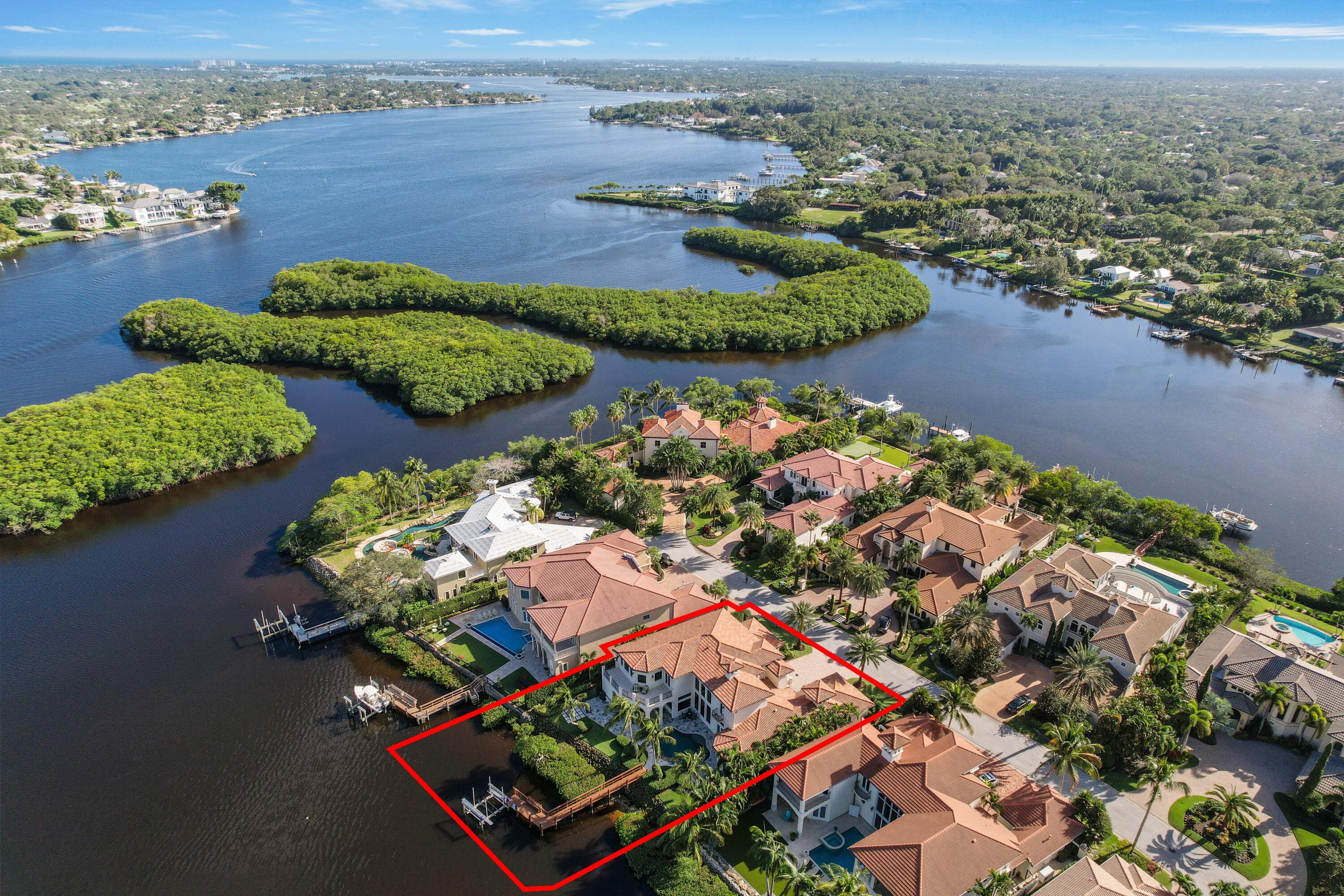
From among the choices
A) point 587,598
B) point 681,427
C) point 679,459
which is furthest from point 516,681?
point 681,427

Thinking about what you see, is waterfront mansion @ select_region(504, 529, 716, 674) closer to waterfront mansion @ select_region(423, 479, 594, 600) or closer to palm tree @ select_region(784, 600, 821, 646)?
waterfront mansion @ select_region(423, 479, 594, 600)

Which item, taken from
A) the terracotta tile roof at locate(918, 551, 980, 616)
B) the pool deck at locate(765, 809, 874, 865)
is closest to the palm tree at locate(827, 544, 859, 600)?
the terracotta tile roof at locate(918, 551, 980, 616)

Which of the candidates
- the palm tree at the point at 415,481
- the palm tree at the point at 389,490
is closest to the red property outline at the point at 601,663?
the palm tree at the point at 389,490

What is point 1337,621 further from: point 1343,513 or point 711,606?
point 711,606

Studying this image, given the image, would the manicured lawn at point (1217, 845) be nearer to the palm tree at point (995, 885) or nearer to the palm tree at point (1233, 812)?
the palm tree at point (1233, 812)

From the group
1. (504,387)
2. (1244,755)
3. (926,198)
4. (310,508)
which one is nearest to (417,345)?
(504,387)
